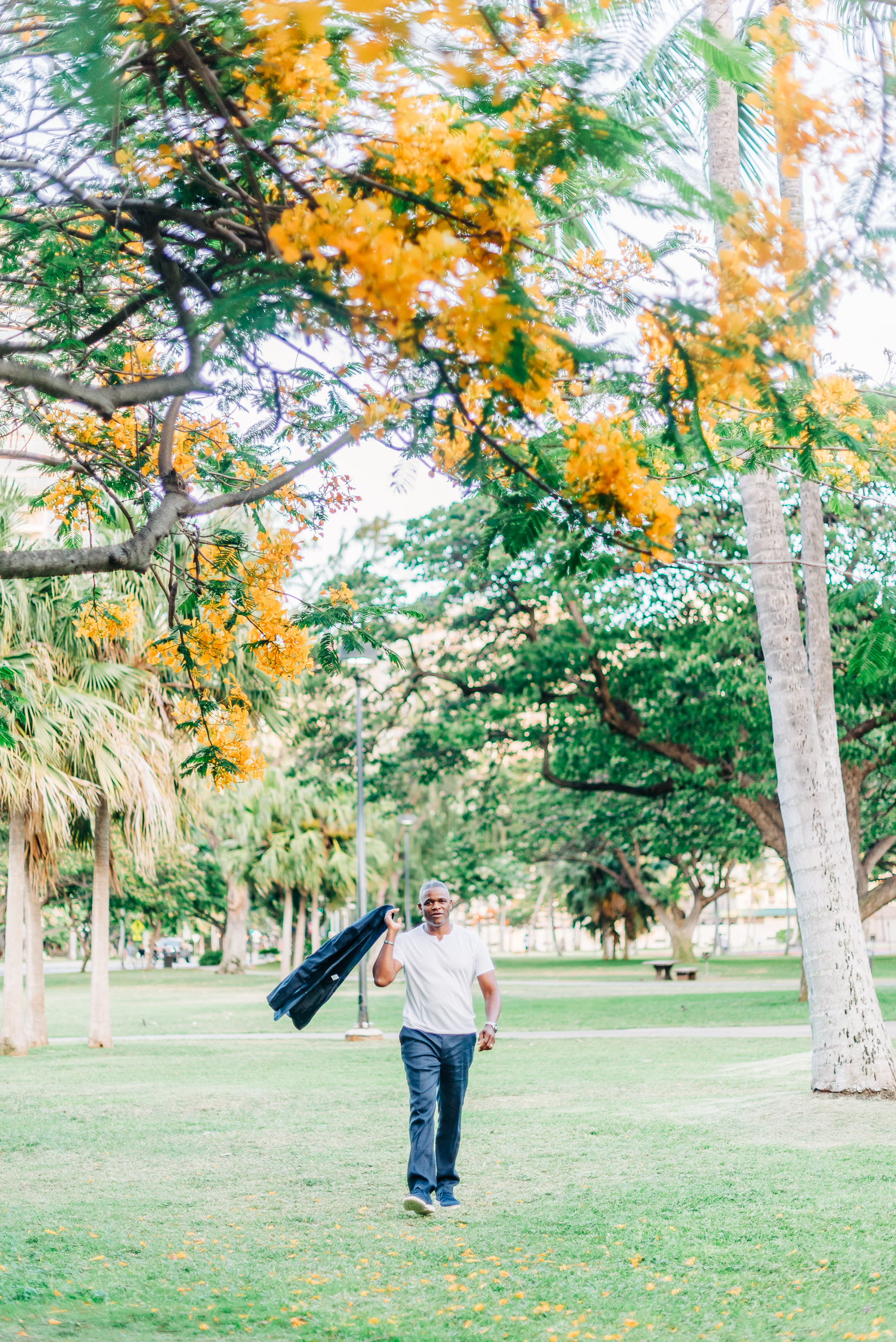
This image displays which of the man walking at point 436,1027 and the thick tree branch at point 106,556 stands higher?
the thick tree branch at point 106,556

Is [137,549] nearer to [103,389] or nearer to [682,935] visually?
[103,389]

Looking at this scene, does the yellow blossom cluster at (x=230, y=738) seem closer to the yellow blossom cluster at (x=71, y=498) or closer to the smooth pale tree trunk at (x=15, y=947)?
the yellow blossom cluster at (x=71, y=498)

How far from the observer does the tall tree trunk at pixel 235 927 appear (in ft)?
152

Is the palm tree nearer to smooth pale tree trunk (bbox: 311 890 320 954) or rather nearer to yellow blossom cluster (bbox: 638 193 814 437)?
yellow blossom cluster (bbox: 638 193 814 437)

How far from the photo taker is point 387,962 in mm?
7246

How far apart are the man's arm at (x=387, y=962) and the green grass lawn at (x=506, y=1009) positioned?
45.1 feet

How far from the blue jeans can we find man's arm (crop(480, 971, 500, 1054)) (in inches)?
4.2

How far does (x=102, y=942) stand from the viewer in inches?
717

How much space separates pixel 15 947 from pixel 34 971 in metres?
1.42

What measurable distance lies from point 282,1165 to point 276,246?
6.61 meters

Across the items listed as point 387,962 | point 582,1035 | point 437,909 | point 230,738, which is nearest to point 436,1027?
point 387,962

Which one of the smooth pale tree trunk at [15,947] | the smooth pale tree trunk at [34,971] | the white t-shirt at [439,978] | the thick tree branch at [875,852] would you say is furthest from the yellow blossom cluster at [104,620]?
the thick tree branch at [875,852]

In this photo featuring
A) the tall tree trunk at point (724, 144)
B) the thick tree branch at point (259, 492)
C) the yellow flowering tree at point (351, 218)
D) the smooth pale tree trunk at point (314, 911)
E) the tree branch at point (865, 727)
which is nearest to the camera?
the yellow flowering tree at point (351, 218)

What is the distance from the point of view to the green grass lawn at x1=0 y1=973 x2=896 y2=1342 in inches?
211
